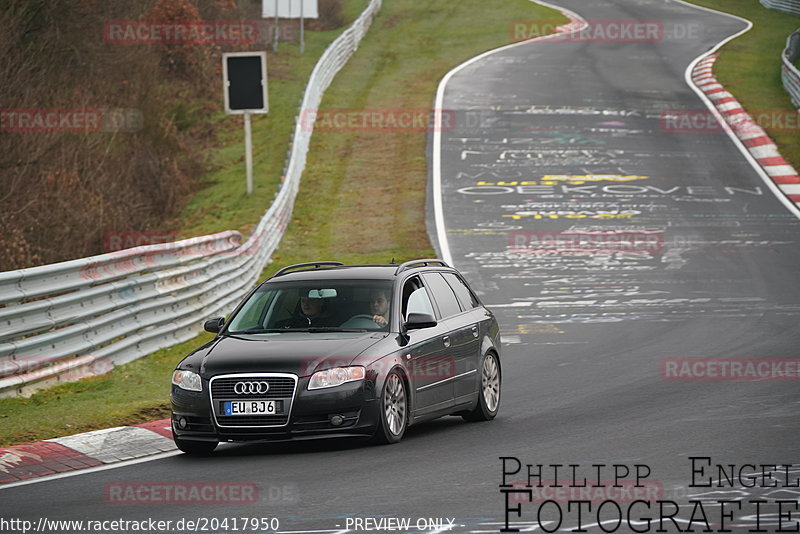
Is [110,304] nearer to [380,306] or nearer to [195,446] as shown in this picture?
[380,306]

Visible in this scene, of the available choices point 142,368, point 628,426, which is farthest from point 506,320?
point 628,426

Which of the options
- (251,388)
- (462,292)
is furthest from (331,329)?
(462,292)

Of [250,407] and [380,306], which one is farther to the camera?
[380,306]

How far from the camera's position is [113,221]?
→ 2775 centimetres

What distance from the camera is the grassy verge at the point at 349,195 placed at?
13.1m

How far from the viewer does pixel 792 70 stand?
149ft

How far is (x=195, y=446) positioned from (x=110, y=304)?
5.44 meters

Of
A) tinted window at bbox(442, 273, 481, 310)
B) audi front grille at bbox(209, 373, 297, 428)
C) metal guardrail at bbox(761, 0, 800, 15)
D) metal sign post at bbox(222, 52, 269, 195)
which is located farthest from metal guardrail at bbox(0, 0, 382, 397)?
metal guardrail at bbox(761, 0, 800, 15)

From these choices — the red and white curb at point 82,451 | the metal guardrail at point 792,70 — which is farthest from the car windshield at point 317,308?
the metal guardrail at point 792,70

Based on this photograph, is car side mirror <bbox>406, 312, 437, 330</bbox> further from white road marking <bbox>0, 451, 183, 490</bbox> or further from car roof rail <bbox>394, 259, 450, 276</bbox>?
white road marking <bbox>0, 451, 183, 490</bbox>

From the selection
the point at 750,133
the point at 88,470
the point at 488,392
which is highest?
the point at 750,133

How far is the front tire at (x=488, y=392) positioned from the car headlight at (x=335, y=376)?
7.30 ft

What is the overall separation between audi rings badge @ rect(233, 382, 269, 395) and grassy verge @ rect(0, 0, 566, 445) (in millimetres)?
1967

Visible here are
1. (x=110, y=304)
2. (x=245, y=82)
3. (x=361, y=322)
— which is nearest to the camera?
(x=361, y=322)
